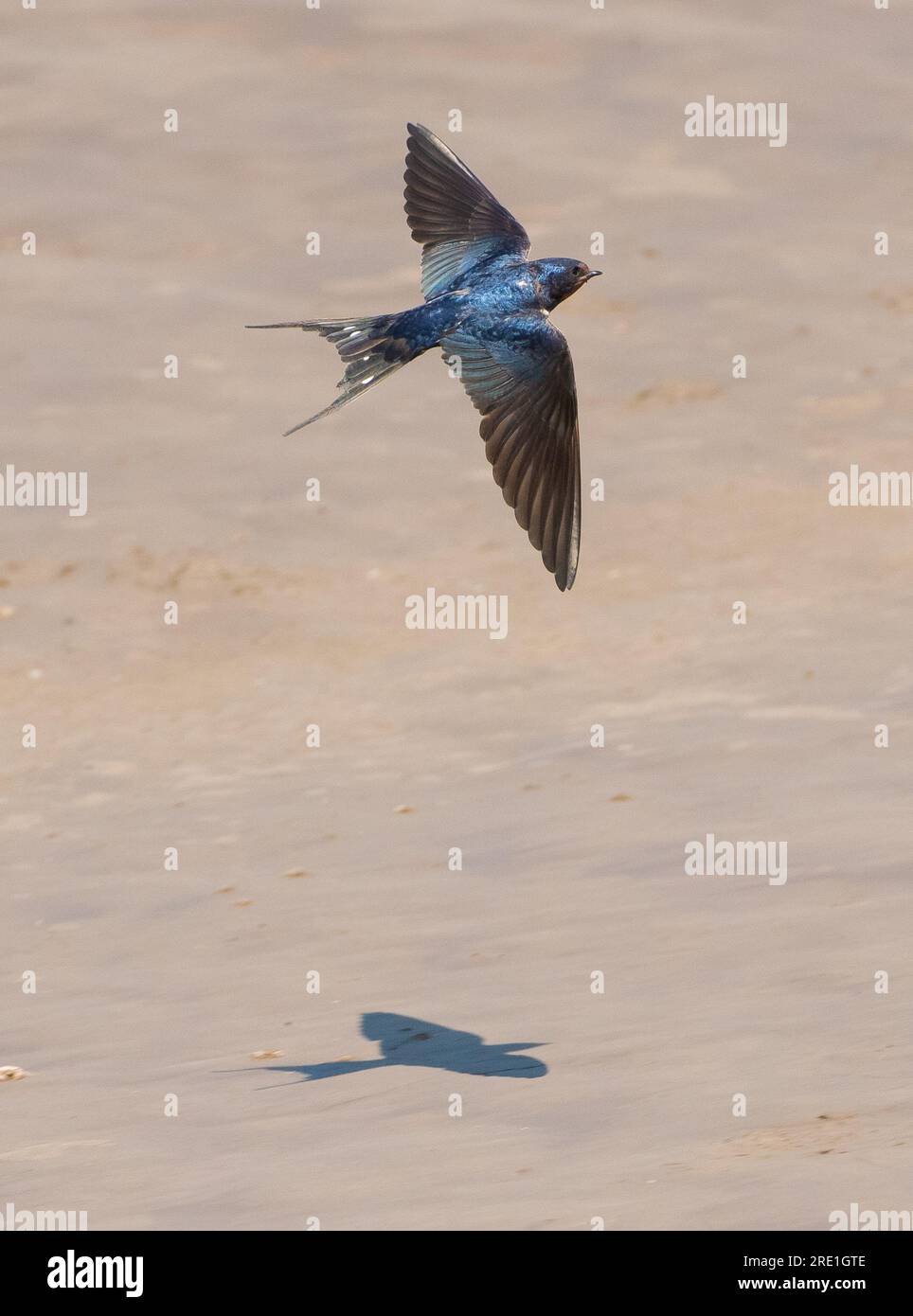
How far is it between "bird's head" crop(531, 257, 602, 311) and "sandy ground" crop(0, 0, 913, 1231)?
2.14 metres

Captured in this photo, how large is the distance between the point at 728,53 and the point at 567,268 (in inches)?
516

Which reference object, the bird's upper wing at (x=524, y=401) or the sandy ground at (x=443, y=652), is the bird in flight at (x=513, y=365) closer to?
the bird's upper wing at (x=524, y=401)

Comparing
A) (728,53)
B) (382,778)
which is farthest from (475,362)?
(728,53)

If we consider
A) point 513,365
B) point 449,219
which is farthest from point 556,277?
point 449,219

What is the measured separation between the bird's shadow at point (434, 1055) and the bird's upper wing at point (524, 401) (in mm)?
1476

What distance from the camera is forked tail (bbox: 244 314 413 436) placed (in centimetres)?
602

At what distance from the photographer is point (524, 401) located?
20.0ft

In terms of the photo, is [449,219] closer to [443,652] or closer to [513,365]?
[513,365]

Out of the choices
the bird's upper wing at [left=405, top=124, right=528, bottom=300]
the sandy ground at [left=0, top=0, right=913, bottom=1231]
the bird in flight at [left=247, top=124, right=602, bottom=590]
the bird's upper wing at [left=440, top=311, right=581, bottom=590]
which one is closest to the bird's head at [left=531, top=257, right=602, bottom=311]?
the bird in flight at [left=247, top=124, right=602, bottom=590]

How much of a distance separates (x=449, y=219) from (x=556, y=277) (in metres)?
0.76

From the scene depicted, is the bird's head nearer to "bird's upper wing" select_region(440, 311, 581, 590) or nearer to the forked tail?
"bird's upper wing" select_region(440, 311, 581, 590)

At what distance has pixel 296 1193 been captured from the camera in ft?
16.5

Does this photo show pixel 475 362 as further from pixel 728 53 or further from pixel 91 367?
pixel 728 53

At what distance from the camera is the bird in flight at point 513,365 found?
593 centimetres
